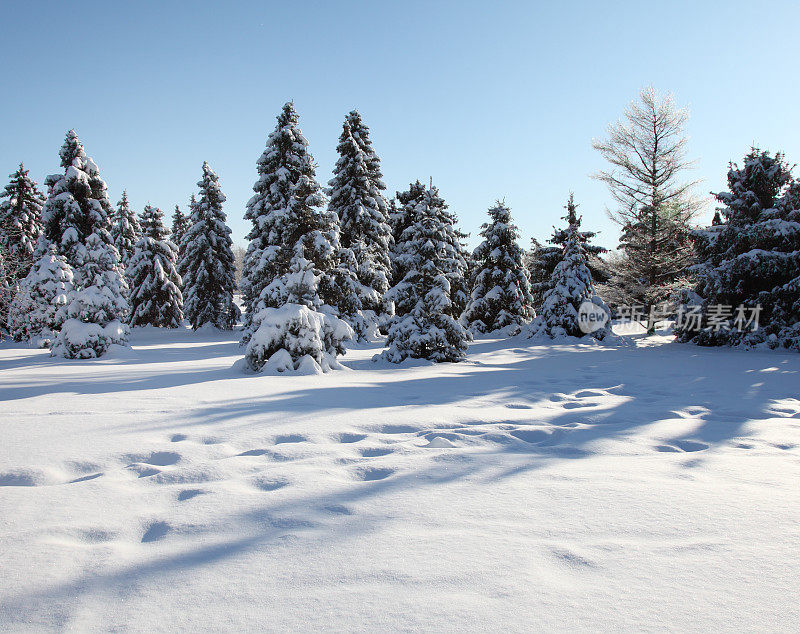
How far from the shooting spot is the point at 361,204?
79.5 ft

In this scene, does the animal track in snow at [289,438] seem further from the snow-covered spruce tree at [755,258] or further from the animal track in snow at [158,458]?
the snow-covered spruce tree at [755,258]

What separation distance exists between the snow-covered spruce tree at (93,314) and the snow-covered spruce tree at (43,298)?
274 inches

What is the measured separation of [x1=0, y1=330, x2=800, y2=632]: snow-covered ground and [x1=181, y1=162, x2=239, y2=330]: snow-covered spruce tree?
2412cm

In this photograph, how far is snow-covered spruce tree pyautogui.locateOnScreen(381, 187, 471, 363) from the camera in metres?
13.7

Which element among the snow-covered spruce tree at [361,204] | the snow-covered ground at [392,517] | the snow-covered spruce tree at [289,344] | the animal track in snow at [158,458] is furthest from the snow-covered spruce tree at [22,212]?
the animal track in snow at [158,458]

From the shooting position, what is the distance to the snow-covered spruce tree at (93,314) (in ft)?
49.5

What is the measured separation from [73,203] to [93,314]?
422 inches

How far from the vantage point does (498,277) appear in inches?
1016

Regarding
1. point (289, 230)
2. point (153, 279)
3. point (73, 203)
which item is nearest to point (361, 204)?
point (289, 230)

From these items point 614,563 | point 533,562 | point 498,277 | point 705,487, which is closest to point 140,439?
point 533,562

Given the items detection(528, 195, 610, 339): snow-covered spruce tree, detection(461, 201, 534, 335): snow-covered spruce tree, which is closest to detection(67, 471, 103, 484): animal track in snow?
detection(528, 195, 610, 339): snow-covered spruce tree

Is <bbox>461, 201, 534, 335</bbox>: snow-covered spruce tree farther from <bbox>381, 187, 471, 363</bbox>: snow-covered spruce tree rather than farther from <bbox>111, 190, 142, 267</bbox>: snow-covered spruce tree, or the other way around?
<bbox>111, 190, 142, 267</bbox>: snow-covered spruce tree

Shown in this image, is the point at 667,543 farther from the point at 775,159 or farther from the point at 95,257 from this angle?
the point at 775,159

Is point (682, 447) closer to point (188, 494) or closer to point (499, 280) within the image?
point (188, 494)
